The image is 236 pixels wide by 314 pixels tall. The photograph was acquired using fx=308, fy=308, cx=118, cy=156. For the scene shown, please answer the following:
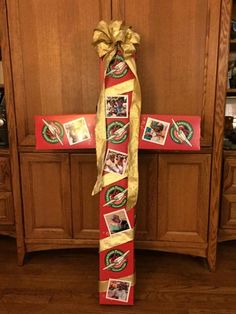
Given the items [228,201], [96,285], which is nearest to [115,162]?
[96,285]

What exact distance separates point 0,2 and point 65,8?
1.11ft

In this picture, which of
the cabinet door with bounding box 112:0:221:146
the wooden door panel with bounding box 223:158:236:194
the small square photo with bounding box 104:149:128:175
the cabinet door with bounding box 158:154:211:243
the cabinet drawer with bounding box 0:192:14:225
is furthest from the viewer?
the cabinet drawer with bounding box 0:192:14:225

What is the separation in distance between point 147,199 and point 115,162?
1.51 feet

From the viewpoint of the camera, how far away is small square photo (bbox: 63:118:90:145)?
4.96ft

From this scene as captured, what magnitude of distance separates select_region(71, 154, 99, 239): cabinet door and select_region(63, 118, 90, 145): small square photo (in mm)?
272

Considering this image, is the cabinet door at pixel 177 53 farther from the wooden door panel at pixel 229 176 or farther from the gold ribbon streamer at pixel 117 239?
the gold ribbon streamer at pixel 117 239

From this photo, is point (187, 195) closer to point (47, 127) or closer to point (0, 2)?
point (47, 127)

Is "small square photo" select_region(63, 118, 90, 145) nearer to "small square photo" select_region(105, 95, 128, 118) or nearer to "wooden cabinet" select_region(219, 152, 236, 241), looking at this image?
"small square photo" select_region(105, 95, 128, 118)

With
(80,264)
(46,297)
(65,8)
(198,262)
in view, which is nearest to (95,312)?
(46,297)

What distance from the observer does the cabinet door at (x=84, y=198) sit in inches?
70.6

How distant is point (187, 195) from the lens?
5.87ft

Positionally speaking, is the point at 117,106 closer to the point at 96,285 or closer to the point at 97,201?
the point at 97,201

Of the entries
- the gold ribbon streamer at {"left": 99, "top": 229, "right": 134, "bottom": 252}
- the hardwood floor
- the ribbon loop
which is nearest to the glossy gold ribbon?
the ribbon loop

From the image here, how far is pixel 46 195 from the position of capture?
1.86 m
